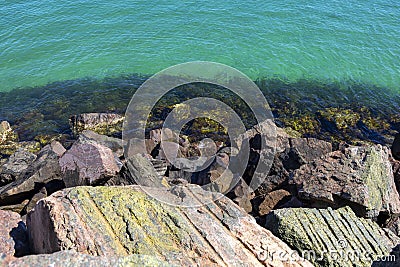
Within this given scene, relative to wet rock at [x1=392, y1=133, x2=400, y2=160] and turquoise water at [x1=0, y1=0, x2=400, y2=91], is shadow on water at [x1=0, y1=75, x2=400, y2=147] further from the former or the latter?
wet rock at [x1=392, y1=133, x2=400, y2=160]

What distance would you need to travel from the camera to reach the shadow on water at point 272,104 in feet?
63.1

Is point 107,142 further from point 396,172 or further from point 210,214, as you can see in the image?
point 396,172

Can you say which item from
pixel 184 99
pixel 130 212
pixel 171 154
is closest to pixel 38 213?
pixel 130 212

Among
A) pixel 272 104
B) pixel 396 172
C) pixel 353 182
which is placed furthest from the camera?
pixel 272 104

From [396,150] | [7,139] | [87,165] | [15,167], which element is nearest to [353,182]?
[396,150]

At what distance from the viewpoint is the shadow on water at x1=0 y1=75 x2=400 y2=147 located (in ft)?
63.1

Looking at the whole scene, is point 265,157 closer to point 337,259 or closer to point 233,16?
point 337,259

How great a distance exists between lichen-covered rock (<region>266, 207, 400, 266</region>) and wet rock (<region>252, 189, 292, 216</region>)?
7.13 ft

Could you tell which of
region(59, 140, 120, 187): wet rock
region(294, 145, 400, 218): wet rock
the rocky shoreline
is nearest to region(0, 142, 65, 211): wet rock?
the rocky shoreline

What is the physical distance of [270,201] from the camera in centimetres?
1141

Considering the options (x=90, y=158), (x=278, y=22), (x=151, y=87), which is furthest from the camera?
(x=278, y=22)

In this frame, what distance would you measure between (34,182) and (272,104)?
13.1 meters

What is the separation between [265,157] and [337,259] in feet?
19.0

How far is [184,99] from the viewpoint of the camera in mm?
21672
